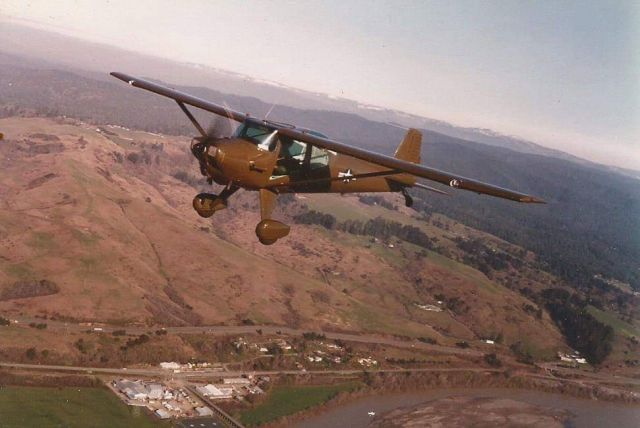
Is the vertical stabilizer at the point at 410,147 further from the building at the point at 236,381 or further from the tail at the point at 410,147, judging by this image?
the building at the point at 236,381

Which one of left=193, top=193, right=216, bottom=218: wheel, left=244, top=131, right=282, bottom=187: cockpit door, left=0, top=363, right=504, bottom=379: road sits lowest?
left=0, top=363, right=504, bottom=379: road

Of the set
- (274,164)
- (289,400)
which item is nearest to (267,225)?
(274,164)

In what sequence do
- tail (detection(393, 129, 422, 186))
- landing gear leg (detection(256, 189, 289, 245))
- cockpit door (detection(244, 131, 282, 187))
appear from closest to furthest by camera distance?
cockpit door (detection(244, 131, 282, 187)), landing gear leg (detection(256, 189, 289, 245)), tail (detection(393, 129, 422, 186))

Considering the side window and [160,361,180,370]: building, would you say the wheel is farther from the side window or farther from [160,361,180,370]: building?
[160,361,180,370]: building

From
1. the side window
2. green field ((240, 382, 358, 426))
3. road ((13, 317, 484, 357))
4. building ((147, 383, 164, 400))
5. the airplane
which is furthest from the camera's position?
road ((13, 317, 484, 357))

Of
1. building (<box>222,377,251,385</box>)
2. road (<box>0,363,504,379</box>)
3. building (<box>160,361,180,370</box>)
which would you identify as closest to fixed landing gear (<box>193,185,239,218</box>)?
building (<box>222,377,251,385</box>)

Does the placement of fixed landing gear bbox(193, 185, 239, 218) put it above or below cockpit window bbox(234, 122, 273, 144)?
below

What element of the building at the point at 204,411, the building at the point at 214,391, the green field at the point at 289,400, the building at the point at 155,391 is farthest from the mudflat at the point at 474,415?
the building at the point at 155,391

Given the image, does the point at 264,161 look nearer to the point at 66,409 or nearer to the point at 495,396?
the point at 66,409
